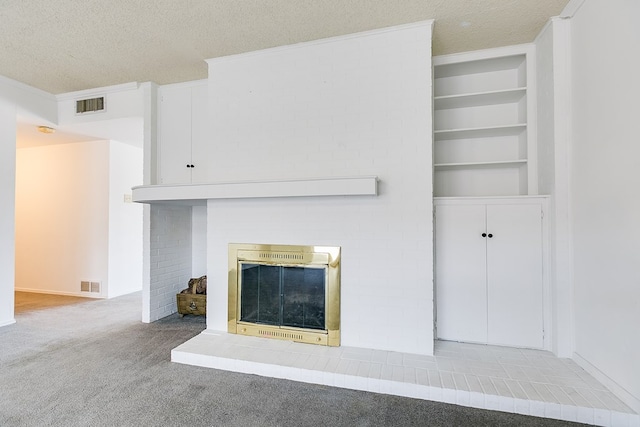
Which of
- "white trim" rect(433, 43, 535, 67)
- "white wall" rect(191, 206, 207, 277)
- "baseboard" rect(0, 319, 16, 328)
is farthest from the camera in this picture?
"white wall" rect(191, 206, 207, 277)

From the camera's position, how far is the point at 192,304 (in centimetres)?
350

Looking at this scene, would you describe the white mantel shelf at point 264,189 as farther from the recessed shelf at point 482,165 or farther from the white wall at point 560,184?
the white wall at point 560,184

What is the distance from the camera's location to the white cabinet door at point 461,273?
105 inches

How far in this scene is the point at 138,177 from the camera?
523 cm

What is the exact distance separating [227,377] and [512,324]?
232 centimetres

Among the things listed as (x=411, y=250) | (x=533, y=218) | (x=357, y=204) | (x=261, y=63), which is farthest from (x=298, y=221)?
(x=533, y=218)

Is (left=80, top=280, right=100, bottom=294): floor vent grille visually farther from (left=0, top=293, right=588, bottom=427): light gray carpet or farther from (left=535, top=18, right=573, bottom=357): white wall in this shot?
(left=535, top=18, right=573, bottom=357): white wall

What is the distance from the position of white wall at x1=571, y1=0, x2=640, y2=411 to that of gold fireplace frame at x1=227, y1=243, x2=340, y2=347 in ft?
5.81

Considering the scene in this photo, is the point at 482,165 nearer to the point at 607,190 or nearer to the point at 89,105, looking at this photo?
the point at 607,190

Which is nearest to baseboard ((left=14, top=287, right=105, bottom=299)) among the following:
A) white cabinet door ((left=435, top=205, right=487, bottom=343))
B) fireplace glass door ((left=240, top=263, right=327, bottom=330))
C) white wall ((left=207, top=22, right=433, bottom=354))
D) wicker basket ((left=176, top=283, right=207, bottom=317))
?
wicker basket ((left=176, top=283, right=207, bottom=317))

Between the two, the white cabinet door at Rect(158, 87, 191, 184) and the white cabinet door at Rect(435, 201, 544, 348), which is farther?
the white cabinet door at Rect(158, 87, 191, 184)

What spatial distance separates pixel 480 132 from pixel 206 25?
2.55 meters

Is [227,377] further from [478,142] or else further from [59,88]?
[59,88]

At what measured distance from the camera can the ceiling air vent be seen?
3752mm
